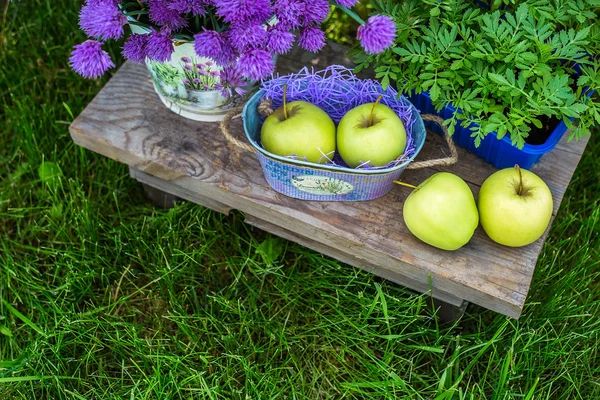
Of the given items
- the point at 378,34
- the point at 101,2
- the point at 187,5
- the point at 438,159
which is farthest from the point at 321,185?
the point at 101,2

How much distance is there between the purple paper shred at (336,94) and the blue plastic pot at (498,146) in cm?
10

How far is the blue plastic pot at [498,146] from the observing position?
1508mm

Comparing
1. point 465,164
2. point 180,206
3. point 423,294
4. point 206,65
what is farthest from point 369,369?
point 206,65

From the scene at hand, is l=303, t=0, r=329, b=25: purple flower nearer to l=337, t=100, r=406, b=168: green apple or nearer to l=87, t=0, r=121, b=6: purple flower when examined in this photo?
l=337, t=100, r=406, b=168: green apple

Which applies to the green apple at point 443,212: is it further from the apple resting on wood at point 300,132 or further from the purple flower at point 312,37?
the purple flower at point 312,37

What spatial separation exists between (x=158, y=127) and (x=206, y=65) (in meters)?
0.27

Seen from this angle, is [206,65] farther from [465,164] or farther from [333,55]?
[465,164]

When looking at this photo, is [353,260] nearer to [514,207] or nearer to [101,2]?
[514,207]

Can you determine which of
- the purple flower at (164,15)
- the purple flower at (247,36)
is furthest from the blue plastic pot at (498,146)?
the purple flower at (164,15)

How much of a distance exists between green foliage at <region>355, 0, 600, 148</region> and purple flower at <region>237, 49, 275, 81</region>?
294 millimetres

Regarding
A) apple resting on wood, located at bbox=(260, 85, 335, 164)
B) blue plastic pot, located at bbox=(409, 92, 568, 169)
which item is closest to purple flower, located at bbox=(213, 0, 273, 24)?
apple resting on wood, located at bbox=(260, 85, 335, 164)

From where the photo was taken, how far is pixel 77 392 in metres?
1.54

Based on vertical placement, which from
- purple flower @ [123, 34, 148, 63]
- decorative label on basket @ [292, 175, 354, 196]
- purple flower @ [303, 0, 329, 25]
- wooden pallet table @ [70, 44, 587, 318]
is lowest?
wooden pallet table @ [70, 44, 587, 318]

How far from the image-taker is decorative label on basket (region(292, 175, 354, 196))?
58.0 inches
